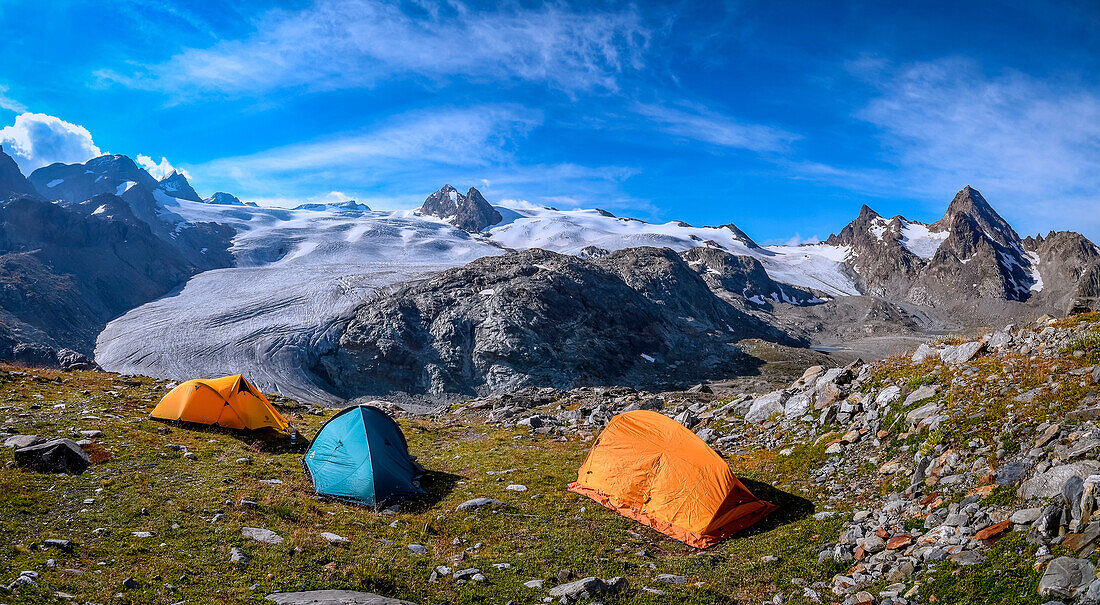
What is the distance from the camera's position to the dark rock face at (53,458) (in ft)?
41.2

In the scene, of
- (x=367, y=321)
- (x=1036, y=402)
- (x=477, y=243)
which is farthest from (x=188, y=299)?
(x=1036, y=402)

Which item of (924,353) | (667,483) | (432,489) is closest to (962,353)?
(924,353)

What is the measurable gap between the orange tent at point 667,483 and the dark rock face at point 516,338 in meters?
61.1

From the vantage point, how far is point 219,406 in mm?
20453

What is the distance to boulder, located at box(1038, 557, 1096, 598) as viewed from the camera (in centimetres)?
680

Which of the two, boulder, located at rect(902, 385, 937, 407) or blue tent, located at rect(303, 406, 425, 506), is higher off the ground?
boulder, located at rect(902, 385, 937, 407)

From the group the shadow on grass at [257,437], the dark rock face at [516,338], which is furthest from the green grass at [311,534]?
the dark rock face at [516,338]

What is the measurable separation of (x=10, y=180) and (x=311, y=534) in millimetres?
218245

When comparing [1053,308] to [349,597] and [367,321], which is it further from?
[349,597]

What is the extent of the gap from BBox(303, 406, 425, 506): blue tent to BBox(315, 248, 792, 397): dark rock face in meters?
59.7

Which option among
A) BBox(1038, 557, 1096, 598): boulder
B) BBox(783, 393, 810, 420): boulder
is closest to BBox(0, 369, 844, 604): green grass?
BBox(783, 393, 810, 420): boulder

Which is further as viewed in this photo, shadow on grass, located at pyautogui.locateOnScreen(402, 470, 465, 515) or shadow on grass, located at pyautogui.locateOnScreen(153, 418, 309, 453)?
shadow on grass, located at pyautogui.locateOnScreen(153, 418, 309, 453)

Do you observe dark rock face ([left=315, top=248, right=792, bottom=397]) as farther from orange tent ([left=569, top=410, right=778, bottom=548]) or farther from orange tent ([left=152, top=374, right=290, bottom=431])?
orange tent ([left=569, top=410, right=778, bottom=548])

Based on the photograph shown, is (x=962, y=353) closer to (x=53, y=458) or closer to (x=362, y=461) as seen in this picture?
(x=362, y=461)
